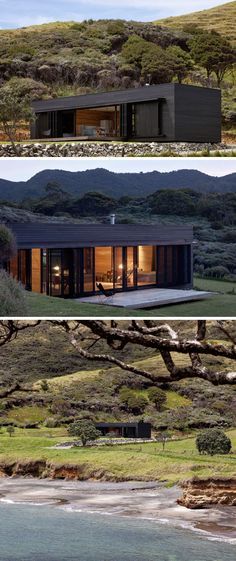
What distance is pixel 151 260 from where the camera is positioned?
12.1 meters

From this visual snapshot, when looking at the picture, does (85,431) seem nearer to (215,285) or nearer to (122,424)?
(122,424)

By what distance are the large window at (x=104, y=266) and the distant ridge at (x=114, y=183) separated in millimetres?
709

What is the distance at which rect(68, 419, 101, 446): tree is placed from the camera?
67.9 ft

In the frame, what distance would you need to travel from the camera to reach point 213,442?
810 inches

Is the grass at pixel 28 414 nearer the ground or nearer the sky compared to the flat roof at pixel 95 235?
nearer the ground

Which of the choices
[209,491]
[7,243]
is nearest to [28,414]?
[209,491]

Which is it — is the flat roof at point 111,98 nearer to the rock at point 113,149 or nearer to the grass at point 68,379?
the rock at point 113,149

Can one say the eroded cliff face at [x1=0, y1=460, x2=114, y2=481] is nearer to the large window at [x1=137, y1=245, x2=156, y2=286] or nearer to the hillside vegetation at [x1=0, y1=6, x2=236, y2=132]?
the hillside vegetation at [x1=0, y1=6, x2=236, y2=132]

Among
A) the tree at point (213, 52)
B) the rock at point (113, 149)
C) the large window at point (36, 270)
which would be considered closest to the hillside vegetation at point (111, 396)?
the tree at point (213, 52)

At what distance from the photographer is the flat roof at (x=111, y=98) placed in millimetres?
14461

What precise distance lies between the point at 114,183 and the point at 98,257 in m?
0.98

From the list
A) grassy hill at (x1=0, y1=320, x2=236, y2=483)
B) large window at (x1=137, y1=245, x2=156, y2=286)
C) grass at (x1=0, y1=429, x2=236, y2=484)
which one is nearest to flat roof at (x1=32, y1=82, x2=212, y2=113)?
large window at (x1=137, y1=245, x2=156, y2=286)

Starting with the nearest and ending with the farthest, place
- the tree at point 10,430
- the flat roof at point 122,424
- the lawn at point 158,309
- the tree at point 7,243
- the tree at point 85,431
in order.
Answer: the tree at point 7,243
the lawn at point 158,309
the tree at point 85,431
the flat roof at point 122,424
the tree at point 10,430

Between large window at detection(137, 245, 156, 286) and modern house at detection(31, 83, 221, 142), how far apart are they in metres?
2.82
